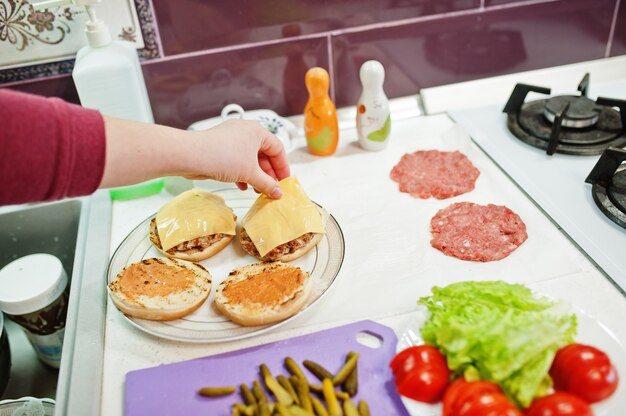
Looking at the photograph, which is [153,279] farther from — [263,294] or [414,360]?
[414,360]

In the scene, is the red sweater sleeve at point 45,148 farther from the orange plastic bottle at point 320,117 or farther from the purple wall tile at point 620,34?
the purple wall tile at point 620,34

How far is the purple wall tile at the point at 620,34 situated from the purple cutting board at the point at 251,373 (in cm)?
119

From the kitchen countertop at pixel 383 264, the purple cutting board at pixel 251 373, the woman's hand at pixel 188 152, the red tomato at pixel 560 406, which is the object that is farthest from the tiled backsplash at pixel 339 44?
the red tomato at pixel 560 406

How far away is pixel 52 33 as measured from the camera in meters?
1.15

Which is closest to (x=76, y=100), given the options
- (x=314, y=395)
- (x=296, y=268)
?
(x=296, y=268)

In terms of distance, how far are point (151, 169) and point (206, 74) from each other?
55 cm

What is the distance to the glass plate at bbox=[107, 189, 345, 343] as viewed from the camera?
0.83 metres

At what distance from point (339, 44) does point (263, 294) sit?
0.74 meters

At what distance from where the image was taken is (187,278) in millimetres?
910

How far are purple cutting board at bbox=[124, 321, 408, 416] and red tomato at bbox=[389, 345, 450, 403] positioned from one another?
0.03 metres

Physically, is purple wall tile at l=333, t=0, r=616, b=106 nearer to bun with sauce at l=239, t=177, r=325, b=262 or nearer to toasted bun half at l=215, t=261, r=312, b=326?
bun with sauce at l=239, t=177, r=325, b=262

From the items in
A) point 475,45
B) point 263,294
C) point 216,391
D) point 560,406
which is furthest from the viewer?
point 475,45

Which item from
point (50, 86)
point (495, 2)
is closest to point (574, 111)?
point (495, 2)

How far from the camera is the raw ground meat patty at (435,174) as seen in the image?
1121 mm
